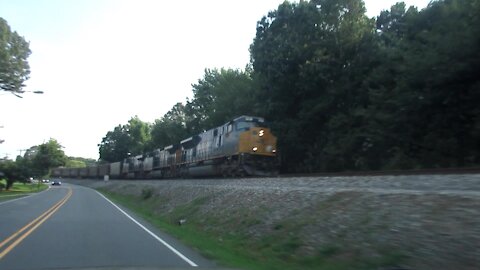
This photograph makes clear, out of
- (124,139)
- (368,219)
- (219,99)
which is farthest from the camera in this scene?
(124,139)

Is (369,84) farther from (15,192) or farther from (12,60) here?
(15,192)

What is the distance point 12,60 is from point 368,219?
26841 mm

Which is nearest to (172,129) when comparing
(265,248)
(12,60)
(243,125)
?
(243,125)

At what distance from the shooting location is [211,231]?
19.4 m

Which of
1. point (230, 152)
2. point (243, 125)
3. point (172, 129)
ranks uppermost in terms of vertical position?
point (172, 129)

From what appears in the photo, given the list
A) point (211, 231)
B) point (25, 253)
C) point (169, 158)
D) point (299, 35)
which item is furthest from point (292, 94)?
point (25, 253)

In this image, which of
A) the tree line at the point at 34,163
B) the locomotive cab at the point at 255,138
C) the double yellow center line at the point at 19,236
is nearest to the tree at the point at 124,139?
the tree line at the point at 34,163

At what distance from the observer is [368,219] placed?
11875mm

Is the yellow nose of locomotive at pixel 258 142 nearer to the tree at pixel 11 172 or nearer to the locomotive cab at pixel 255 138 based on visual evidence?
the locomotive cab at pixel 255 138

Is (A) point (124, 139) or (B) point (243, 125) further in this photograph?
(A) point (124, 139)

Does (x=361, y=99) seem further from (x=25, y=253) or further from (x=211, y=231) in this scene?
(x=25, y=253)

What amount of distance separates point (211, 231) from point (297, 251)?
7.21m

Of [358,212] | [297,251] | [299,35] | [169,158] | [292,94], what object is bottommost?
[297,251]

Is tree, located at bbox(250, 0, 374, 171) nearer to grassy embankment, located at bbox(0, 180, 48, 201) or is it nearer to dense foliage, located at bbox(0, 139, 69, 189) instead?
grassy embankment, located at bbox(0, 180, 48, 201)
